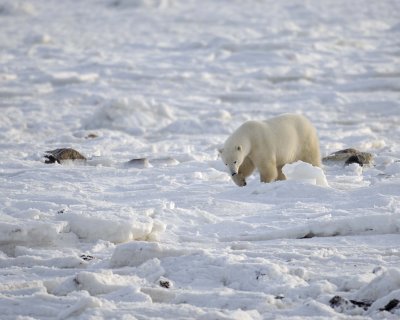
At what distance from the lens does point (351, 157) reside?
739 cm

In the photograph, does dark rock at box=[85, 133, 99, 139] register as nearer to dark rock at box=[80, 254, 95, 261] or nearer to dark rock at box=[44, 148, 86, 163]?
dark rock at box=[44, 148, 86, 163]

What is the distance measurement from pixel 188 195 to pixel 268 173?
868 mm

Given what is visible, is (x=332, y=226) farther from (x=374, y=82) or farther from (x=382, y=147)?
(x=374, y=82)

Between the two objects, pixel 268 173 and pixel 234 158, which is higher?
pixel 234 158

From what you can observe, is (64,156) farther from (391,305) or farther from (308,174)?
(391,305)

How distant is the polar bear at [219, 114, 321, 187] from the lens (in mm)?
6328

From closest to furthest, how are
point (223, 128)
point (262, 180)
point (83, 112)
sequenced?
point (262, 180) < point (223, 128) < point (83, 112)

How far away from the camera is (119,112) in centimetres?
1062

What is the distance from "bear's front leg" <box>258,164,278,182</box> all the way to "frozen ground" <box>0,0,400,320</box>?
226 millimetres

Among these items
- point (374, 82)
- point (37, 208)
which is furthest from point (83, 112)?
point (37, 208)

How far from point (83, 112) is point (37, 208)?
21.2 ft

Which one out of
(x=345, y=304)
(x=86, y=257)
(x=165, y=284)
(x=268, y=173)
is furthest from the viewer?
(x=268, y=173)

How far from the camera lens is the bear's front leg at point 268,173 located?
6410 mm

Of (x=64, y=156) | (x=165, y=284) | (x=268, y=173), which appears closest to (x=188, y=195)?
(x=268, y=173)
